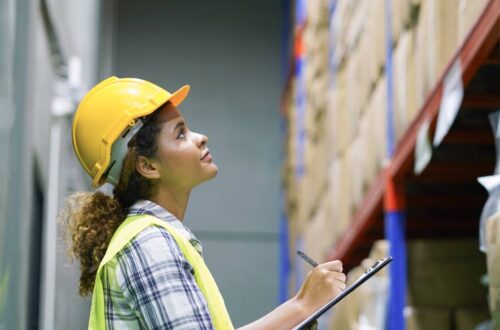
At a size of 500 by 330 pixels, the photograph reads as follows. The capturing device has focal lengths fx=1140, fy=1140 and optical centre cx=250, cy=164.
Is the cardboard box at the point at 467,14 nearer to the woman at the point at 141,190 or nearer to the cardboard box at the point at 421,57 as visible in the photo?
the cardboard box at the point at 421,57

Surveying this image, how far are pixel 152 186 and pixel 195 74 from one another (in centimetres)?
1173

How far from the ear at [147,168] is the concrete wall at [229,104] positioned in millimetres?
11231

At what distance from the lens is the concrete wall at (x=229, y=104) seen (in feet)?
45.9

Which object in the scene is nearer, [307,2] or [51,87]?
[51,87]

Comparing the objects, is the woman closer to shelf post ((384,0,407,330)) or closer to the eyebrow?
the eyebrow

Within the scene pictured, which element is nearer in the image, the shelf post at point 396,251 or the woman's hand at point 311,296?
the woman's hand at point 311,296

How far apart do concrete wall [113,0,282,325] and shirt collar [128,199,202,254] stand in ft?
36.9

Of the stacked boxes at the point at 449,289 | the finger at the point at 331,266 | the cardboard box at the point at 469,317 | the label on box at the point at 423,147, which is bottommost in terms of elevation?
the cardboard box at the point at 469,317

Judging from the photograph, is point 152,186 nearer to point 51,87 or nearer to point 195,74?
point 51,87

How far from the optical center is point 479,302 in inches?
228

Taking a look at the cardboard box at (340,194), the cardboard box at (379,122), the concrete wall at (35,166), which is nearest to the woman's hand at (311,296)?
the concrete wall at (35,166)

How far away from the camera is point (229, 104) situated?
564 inches

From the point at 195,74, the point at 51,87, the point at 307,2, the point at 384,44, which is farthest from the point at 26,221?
the point at 195,74

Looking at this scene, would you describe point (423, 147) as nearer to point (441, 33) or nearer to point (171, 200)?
point (441, 33)
